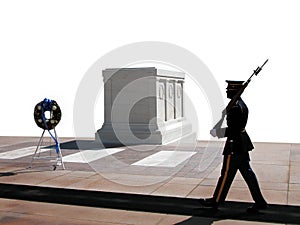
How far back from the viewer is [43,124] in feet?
30.9

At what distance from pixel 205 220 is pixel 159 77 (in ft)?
26.6

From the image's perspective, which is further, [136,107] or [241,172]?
[136,107]

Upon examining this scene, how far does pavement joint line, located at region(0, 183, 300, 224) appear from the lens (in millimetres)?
5816

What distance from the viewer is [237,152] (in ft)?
19.7

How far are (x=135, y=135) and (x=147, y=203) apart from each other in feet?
22.0

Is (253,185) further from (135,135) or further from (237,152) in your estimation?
(135,135)

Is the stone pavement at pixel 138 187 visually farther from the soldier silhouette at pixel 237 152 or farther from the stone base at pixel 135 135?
the stone base at pixel 135 135

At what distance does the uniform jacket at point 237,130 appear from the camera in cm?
597

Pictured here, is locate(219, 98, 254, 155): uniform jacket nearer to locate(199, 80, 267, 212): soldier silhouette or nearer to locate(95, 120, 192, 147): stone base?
locate(199, 80, 267, 212): soldier silhouette

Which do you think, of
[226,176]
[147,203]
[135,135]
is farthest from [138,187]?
[135,135]

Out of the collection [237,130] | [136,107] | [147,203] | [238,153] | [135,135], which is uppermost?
[136,107]

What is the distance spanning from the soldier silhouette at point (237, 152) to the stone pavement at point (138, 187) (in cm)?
28

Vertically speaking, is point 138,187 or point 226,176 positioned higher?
point 226,176

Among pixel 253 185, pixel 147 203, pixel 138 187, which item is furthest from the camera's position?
pixel 138 187
